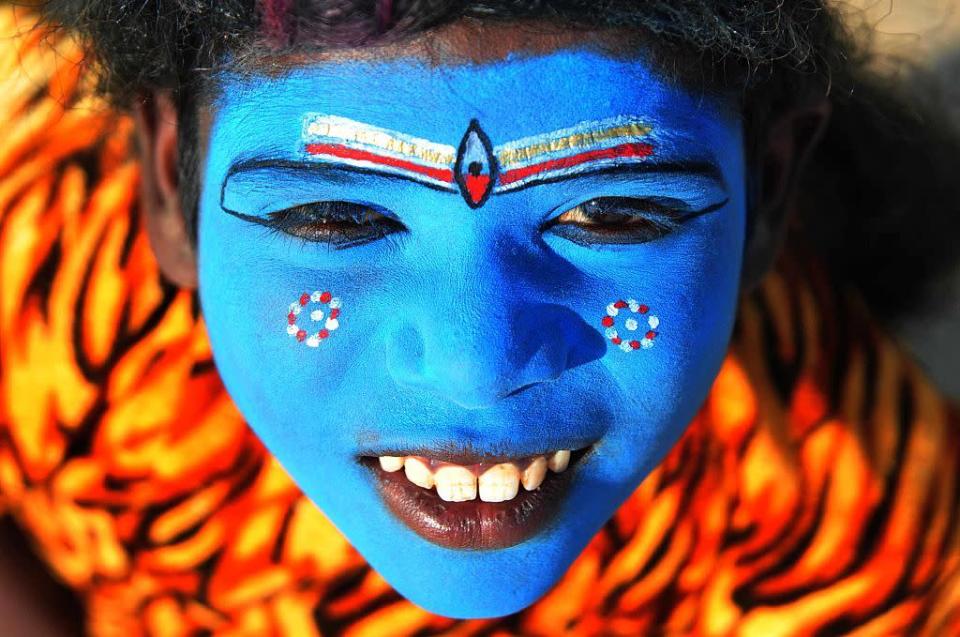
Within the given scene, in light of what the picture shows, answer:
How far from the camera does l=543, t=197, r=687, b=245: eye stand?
1.00 meters

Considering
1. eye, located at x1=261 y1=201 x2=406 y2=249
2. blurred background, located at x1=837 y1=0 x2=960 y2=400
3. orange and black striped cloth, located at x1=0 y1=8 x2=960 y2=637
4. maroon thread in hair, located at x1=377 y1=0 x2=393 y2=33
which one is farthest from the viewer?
blurred background, located at x1=837 y1=0 x2=960 y2=400

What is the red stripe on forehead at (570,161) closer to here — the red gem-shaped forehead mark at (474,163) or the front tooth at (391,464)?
the red gem-shaped forehead mark at (474,163)

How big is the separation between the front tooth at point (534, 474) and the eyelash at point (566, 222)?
0.24m

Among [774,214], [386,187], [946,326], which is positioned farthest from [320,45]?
[946,326]

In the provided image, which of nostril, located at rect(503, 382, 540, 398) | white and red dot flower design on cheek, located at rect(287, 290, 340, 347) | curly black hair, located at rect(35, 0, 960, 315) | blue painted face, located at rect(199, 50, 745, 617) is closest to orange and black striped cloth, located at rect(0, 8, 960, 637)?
curly black hair, located at rect(35, 0, 960, 315)

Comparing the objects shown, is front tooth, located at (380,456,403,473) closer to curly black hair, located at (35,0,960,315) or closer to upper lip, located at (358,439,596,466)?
upper lip, located at (358,439,596,466)

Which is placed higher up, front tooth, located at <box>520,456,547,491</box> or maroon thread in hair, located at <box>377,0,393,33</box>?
maroon thread in hair, located at <box>377,0,393,33</box>

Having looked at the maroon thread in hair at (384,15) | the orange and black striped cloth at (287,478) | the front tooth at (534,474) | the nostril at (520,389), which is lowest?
the orange and black striped cloth at (287,478)

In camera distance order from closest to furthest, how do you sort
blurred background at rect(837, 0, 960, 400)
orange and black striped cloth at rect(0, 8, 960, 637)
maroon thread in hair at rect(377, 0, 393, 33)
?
maroon thread in hair at rect(377, 0, 393, 33) < orange and black striped cloth at rect(0, 8, 960, 637) < blurred background at rect(837, 0, 960, 400)

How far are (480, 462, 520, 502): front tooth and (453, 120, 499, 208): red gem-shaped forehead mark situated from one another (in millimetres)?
307

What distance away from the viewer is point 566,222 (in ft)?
3.27

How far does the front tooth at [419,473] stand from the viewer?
1093mm

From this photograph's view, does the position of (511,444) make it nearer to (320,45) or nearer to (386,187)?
(386,187)

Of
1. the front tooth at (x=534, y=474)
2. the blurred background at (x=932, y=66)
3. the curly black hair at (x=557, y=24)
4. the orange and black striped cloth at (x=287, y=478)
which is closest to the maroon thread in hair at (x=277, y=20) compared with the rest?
the curly black hair at (x=557, y=24)
